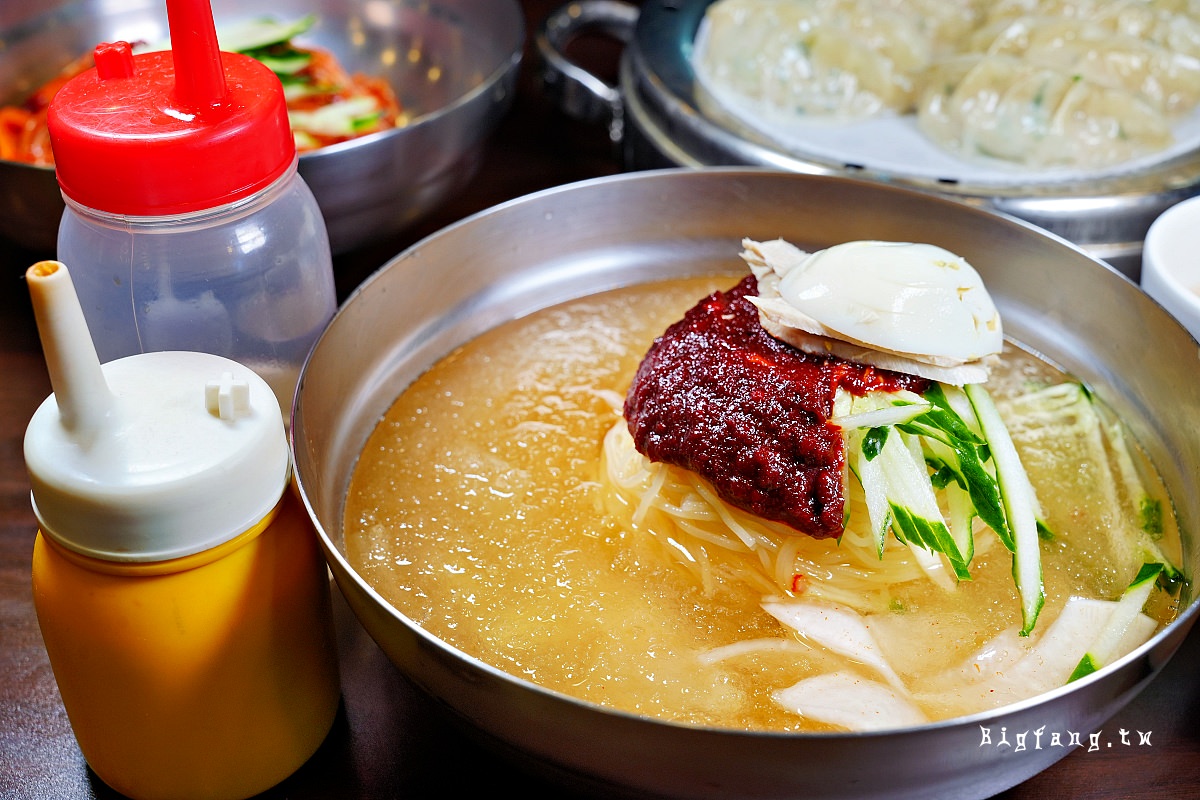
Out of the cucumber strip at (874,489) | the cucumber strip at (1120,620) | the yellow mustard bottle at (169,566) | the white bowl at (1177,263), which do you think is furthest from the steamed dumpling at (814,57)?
the yellow mustard bottle at (169,566)

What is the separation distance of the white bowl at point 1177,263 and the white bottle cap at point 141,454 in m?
1.33

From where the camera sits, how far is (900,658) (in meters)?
1.24

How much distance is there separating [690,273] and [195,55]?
96cm

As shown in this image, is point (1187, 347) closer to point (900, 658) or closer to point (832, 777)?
point (900, 658)

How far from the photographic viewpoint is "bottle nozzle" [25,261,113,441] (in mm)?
910

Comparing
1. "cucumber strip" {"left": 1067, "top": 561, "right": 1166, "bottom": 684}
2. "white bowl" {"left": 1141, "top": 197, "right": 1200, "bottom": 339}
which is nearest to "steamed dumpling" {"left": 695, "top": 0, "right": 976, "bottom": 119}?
"white bowl" {"left": 1141, "top": 197, "right": 1200, "bottom": 339}

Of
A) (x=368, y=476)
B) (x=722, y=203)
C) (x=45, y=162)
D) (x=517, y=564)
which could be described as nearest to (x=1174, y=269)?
(x=722, y=203)

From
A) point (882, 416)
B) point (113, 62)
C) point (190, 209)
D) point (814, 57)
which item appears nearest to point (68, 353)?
point (190, 209)

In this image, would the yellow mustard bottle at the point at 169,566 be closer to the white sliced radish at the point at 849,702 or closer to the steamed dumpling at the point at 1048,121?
the white sliced radish at the point at 849,702

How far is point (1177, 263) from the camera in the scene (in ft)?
5.80

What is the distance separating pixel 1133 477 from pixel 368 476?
107 centimetres

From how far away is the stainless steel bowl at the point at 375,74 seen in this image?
183cm

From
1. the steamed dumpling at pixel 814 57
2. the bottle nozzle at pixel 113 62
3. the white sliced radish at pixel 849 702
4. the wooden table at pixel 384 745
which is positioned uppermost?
the bottle nozzle at pixel 113 62

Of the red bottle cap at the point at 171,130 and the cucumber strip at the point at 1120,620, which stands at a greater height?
the red bottle cap at the point at 171,130
